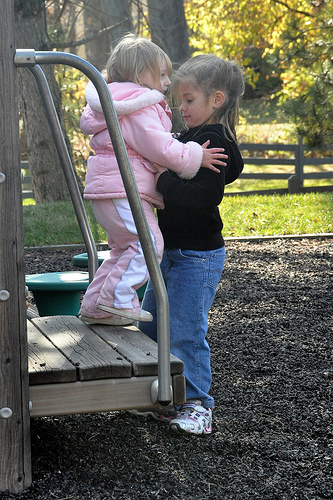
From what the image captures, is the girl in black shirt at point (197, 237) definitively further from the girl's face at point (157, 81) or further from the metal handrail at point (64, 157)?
the metal handrail at point (64, 157)

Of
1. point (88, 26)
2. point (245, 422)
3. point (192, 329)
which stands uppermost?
point (88, 26)

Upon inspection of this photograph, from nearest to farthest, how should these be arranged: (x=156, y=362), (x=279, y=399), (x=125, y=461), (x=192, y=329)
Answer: (x=156, y=362) < (x=125, y=461) < (x=192, y=329) < (x=279, y=399)

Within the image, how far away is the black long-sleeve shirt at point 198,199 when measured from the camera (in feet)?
8.75

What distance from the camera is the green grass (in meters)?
8.02

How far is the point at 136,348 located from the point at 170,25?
855cm

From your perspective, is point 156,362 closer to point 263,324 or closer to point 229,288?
point 263,324

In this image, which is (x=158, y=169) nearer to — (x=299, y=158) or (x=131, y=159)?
(x=131, y=159)

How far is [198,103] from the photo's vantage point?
2789 mm

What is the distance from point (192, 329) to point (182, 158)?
70 centimetres

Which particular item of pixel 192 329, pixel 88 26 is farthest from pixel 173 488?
pixel 88 26

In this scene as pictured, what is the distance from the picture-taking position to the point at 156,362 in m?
2.32

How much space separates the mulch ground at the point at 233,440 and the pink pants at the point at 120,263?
519mm

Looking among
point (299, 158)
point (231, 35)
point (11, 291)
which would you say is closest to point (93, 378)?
point (11, 291)

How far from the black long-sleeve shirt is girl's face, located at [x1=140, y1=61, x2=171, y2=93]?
0.73ft
